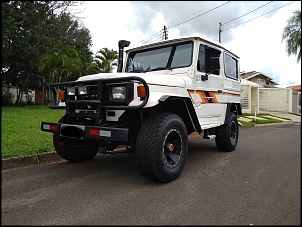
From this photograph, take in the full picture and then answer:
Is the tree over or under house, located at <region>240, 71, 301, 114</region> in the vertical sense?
over

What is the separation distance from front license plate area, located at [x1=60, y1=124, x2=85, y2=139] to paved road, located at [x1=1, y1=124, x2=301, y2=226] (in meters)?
0.69

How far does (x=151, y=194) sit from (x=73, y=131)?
134 centimetres

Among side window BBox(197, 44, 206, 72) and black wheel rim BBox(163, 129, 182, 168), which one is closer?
black wheel rim BBox(163, 129, 182, 168)

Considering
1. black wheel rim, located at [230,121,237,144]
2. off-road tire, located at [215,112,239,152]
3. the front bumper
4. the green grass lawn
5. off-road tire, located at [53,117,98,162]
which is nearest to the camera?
the front bumper

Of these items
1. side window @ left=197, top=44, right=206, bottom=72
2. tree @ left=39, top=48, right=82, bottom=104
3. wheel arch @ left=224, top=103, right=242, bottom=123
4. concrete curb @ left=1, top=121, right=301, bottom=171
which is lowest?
concrete curb @ left=1, top=121, right=301, bottom=171

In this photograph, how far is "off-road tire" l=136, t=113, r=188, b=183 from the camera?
130 inches

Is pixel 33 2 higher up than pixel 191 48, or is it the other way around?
pixel 33 2

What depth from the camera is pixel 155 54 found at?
498 centimetres

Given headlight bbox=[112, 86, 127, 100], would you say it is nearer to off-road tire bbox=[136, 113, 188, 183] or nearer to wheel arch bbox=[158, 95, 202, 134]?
off-road tire bbox=[136, 113, 188, 183]

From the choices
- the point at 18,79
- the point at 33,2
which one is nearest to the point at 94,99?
the point at 33,2

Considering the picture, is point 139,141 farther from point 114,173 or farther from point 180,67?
point 180,67

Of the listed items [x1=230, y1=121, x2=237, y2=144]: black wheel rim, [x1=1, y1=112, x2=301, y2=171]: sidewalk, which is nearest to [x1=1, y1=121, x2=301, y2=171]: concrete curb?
[x1=1, y1=112, x2=301, y2=171]: sidewalk

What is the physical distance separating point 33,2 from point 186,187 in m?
15.2

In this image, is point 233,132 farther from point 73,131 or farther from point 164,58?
point 73,131
